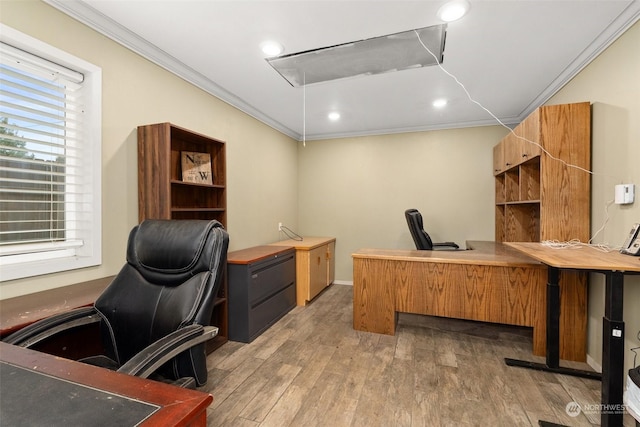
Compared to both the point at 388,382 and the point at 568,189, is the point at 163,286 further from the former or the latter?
the point at 568,189

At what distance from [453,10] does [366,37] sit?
0.58 metres

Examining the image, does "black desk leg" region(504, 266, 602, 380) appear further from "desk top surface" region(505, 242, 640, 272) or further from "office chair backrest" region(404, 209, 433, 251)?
"office chair backrest" region(404, 209, 433, 251)

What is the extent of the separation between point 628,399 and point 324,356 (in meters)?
1.76

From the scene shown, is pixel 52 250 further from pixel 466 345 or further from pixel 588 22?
pixel 588 22

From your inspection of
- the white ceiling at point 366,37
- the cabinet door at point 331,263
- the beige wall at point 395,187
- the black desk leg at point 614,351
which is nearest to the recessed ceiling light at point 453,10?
the white ceiling at point 366,37

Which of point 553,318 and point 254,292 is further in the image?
point 254,292

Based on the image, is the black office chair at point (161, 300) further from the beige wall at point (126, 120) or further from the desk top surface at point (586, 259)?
the desk top surface at point (586, 259)

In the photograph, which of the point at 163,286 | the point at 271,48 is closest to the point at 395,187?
the point at 271,48

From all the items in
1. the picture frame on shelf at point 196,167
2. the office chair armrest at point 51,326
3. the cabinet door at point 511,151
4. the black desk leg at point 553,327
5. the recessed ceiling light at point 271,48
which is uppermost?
the recessed ceiling light at point 271,48

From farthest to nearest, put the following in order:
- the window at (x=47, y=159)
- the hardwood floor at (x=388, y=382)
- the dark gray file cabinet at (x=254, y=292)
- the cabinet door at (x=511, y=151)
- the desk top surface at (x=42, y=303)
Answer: the cabinet door at (x=511, y=151) → the dark gray file cabinet at (x=254, y=292) → the hardwood floor at (x=388, y=382) → the window at (x=47, y=159) → the desk top surface at (x=42, y=303)

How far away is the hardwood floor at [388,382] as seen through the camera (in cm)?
160

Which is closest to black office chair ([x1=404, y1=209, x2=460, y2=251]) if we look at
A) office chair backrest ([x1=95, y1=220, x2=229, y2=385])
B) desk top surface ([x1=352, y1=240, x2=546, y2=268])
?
desk top surface ([x1=352, y1=240, x2=546, y2=268])

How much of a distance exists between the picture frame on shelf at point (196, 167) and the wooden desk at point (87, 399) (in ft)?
5.72

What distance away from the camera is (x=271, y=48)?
6.95ft
